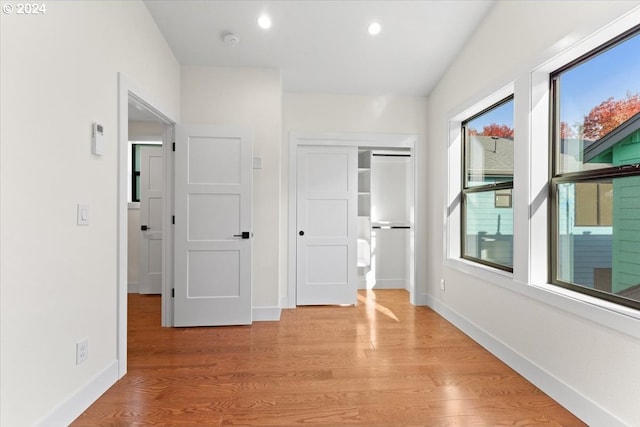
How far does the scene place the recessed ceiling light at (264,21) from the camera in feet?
9.03

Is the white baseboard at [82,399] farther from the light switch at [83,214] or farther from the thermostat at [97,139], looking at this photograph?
the thermostat at [97,139]

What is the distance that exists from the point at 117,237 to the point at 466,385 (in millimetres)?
2663

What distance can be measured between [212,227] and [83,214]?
4.58 feet

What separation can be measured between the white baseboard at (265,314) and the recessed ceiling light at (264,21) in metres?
2.81

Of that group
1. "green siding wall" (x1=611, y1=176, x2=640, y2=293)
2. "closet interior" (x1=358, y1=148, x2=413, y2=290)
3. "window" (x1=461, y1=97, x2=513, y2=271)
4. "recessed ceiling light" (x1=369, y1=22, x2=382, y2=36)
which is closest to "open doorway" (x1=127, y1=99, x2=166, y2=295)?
"closet interior" (x1=358, y1=148, x2=413, y2=290)

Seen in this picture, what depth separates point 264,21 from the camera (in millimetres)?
2781

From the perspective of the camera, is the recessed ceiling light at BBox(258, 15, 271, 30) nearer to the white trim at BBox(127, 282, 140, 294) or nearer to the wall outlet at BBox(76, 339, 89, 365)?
the wall outlet at BBox(76, 339, 89, 365)

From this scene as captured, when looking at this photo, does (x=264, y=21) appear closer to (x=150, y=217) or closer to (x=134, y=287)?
(x=150, y=217)

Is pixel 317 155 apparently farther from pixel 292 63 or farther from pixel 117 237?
pixel 117 237

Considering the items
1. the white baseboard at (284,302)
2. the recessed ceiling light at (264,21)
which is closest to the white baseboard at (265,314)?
the white baseboard at (284,302)

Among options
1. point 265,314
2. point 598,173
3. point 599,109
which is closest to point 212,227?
point 265,314

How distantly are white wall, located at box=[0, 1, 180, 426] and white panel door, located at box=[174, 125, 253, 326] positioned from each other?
3.19ft

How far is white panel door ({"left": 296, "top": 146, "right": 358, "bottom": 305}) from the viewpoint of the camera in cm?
389

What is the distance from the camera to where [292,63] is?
330 centimetres
